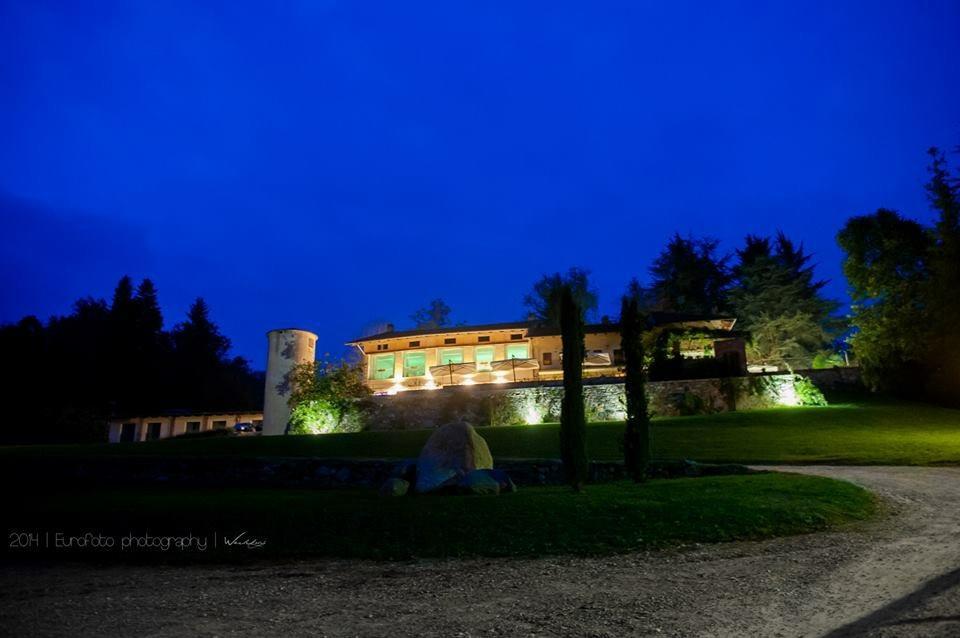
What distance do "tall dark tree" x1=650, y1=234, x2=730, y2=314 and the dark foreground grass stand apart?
45914 millimetres

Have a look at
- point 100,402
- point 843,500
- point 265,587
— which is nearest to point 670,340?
point 843,500

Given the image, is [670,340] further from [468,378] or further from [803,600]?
[803,600]

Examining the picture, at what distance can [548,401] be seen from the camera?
30562 mm

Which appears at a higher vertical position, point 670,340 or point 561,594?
point 670,340

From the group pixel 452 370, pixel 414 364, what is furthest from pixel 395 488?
pixel 414 364

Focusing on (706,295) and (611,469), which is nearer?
(611,469)

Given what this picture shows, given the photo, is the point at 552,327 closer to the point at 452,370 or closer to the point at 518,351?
the point at 518,351

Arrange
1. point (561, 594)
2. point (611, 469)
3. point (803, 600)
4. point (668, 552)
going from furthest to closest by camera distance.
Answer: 1. point (611, 469)
2. point (668, 552)
3. point (561, 594)
4. point (803, 600)

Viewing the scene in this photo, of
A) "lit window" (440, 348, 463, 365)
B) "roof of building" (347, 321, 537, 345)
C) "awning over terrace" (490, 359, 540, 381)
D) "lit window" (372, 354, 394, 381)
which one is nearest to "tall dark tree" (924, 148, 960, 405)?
"awning over terrace" (490, 359, 540, 381)

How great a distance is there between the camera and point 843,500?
9602 millimetres

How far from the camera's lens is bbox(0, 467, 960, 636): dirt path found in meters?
4.65

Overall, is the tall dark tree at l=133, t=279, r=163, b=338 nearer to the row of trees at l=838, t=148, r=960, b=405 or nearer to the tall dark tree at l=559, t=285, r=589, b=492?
the tall dark tree at l=559, t=285, r=589, b=492

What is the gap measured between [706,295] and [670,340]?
23.2 meters

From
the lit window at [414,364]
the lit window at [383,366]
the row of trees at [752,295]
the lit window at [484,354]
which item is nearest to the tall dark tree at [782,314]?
the row of trees at [752,295]
